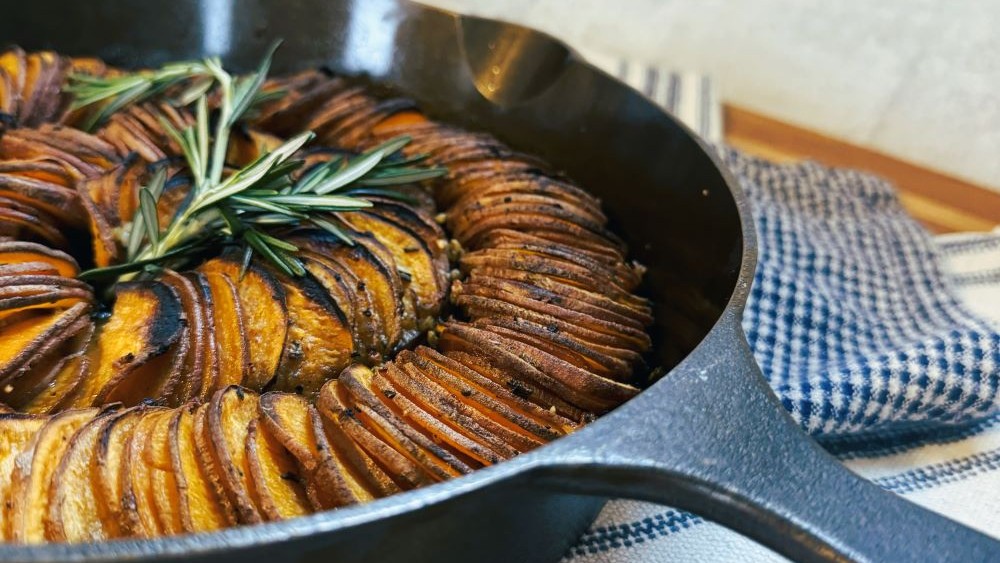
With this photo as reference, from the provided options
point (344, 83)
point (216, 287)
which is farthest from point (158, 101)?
point (216, 287)

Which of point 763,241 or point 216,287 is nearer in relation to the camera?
point 216,287

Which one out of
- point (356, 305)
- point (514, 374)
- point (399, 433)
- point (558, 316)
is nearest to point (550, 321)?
point (558, 316)

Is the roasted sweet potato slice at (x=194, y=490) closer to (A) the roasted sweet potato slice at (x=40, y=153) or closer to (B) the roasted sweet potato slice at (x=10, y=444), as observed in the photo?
(B) the roasted sweet potato slice at (x=10, y=444)

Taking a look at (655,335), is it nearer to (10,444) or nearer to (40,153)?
(10,444)

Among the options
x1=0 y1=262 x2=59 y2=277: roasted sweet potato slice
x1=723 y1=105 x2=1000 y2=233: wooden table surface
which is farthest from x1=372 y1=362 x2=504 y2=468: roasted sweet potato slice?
x1=723 y1=105 x2=1000 y2=233: wooden table surface

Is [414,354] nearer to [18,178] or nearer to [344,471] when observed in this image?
[344,471]

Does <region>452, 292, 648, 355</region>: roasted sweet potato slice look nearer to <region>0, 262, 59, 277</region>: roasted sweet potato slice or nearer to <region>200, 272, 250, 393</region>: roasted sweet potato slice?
<region>200, 272, 250, 393</region>: roasted sweet potato slice
